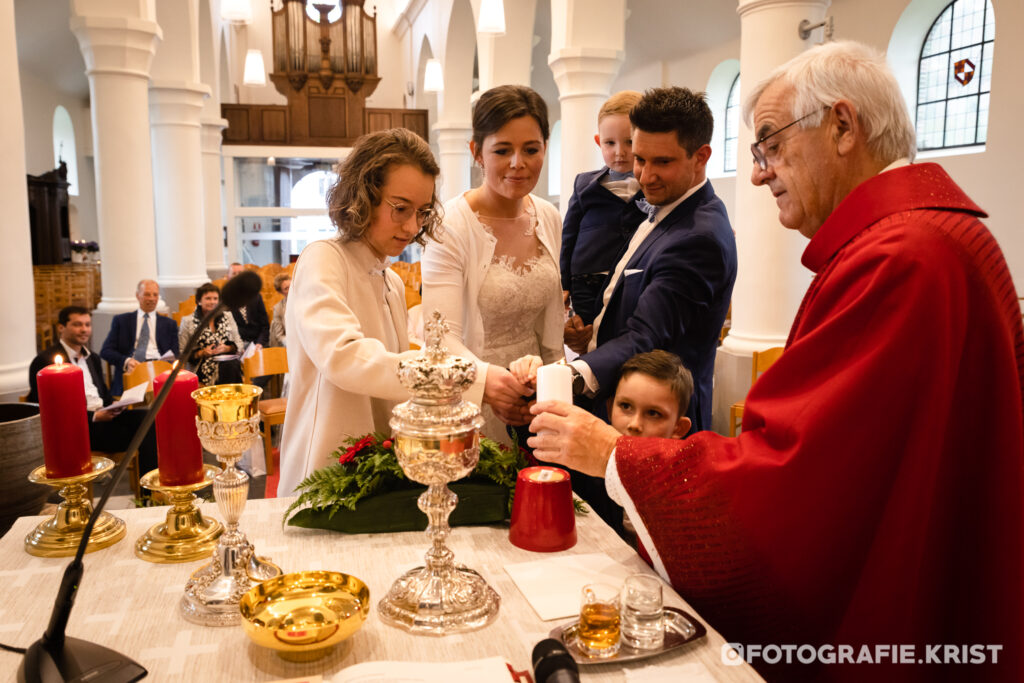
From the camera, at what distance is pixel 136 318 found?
646 cm

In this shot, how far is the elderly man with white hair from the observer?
50.3 inches

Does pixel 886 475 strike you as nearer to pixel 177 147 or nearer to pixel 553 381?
pixel 553 381

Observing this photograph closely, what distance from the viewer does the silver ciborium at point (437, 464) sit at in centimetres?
123

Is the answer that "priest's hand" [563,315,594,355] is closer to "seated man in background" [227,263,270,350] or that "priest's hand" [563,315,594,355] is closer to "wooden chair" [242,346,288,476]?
"wooden chair" [242,346,288,476]

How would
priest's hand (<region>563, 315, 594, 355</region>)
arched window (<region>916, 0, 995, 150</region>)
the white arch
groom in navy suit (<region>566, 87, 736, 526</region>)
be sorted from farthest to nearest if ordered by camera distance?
the white arch < arched window (<region>916, 0, 995, 150</region>) < priest's hand (<region>563, 315, 594, 355</region>) < groom in navy suit (<region>566, 87, 736, 526</region>)

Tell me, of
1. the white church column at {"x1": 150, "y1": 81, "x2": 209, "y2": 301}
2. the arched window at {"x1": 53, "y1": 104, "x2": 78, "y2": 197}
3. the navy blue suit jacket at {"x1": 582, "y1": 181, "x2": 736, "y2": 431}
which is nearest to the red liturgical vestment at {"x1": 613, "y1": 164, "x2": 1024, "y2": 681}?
the navy blue suit jacket at {"x1": 582, "y1": 181, "x2": 736, "y2": 431}

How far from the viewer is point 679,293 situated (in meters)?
2.37

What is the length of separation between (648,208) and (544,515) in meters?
1.42

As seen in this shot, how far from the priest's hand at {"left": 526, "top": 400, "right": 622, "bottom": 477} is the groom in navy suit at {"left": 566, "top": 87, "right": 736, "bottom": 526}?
2.56ft

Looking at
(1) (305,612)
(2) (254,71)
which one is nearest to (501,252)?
(1) (305,612)

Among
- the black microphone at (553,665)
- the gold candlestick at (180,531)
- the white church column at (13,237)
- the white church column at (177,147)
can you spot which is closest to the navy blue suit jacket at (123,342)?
the white church column at (13,237)

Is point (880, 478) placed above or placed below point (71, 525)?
above

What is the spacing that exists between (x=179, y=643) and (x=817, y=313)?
1162 millimetres

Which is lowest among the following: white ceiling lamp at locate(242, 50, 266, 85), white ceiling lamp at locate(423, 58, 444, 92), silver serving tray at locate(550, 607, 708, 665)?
silver serving tray at locate(550, 607, 708, 665)
